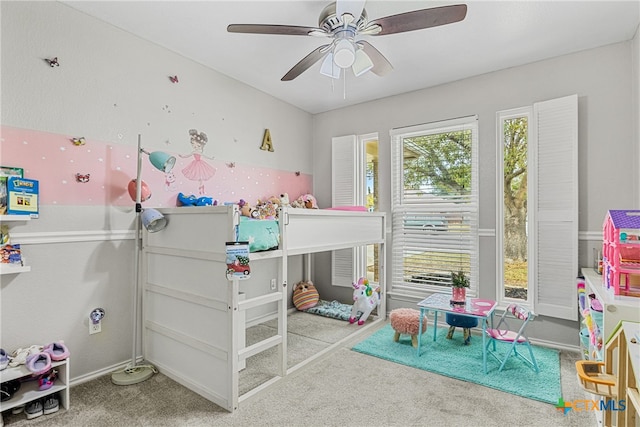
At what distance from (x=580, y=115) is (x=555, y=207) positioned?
2.60 ft

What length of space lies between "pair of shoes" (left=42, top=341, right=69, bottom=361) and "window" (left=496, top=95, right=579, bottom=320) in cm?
346

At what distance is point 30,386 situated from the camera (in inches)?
76.4

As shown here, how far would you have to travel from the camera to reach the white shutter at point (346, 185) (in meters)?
4.05

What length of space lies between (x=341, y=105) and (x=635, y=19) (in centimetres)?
264

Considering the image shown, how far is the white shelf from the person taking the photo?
1.78 meters

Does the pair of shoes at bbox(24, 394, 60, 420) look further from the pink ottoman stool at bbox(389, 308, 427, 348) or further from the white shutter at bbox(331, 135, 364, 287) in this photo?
the white shutter at bbox(331, 135, 364, 287)

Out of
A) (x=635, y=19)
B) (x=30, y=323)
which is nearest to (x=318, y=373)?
(x=30, y=323)

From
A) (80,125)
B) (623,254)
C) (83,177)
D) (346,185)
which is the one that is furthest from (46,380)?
(623,254)

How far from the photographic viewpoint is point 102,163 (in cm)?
235

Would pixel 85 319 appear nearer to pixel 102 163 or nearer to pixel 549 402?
pixel 102 163

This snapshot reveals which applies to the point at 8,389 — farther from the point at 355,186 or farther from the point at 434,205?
the point at 434,205

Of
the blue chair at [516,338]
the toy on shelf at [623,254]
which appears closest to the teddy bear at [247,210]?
the blue chair at [516,338]

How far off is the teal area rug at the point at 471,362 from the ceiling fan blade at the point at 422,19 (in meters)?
2.25

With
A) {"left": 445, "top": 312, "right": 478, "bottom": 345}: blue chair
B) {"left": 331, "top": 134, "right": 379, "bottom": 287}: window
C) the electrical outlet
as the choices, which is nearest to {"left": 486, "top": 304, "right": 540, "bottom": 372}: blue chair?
{"left": 445, "top": 312, "right": 478, "bottom": 345}: blue chair
